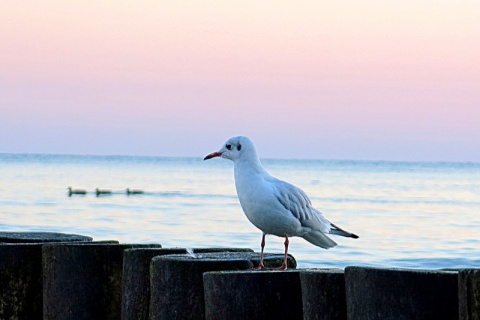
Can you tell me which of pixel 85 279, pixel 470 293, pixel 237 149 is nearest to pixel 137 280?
pixel 85 279

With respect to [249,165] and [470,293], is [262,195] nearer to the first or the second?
[249,165]

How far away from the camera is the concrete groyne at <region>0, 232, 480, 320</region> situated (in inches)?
207

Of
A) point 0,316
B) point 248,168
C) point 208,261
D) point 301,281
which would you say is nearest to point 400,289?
point 301,281

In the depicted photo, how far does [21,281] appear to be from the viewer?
7.94 meters

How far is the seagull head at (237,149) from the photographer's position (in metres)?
7.31

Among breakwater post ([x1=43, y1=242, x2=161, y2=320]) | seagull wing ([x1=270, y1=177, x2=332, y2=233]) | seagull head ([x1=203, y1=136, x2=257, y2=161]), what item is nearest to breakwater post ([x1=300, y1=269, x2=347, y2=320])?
seagull wing ([x1=270, y1=177, x2=332, y2=233])

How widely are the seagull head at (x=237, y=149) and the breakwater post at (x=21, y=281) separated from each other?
5.17ft

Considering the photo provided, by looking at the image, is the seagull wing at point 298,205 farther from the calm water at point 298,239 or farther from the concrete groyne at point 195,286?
the calm water at point 298,239

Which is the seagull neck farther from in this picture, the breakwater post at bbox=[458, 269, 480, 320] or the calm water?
the calm water

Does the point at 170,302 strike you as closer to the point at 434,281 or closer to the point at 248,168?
the point at 248,168

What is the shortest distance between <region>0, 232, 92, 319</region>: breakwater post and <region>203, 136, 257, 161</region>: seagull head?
5.17ft

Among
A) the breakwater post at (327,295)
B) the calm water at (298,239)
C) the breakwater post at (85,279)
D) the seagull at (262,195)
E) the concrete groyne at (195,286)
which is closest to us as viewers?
the concrete groyne at (195,286)

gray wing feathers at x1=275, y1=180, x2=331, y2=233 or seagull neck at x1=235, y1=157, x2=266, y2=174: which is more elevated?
seagull neck at x1=235, y1=157, x2=266, y2=174

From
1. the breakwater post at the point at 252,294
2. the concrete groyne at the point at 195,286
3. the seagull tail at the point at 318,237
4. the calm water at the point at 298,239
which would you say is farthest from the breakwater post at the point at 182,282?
the calm water at the point at 298,239
